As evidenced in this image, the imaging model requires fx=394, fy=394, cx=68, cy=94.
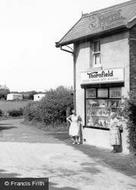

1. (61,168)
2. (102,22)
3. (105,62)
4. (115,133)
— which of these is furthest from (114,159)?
(102,22)

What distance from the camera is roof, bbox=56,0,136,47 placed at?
16.7 m

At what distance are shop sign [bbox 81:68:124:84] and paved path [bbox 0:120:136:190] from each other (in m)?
3.25

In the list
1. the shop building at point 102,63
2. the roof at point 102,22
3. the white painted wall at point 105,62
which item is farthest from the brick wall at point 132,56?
the roof at point 102,22

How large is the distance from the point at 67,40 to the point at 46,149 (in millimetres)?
6067

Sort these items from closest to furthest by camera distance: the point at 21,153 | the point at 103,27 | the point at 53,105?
the point at 21,153
the point at 103,27
the point at 53,105

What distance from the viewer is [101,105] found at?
18328 millimetres

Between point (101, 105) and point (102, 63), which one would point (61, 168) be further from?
point (102, 63)

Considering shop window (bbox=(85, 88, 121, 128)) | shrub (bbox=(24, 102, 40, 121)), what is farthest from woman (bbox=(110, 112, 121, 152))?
shrub (bbox=(24, 102, 40, 121))

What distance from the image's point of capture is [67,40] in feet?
65.9

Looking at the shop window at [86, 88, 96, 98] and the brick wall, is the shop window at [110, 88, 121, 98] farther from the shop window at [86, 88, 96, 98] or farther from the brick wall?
the shop window at [86, 88, 96, 98]

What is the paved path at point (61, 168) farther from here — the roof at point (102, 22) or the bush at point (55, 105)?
the bush at point (55, 105)

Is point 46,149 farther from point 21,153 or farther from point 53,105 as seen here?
point 53,105

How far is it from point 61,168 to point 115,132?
13.9 feet

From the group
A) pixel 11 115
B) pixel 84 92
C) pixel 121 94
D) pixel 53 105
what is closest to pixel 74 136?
pixel 84 92
